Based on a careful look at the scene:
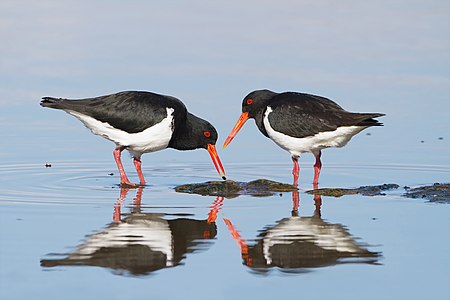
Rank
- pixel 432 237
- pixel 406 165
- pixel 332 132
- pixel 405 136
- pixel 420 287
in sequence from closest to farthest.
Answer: pixel 420 287, pixel 432 237, pixel 332 132, pixel 406 165, pixel 405 136

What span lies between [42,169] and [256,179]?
236cm

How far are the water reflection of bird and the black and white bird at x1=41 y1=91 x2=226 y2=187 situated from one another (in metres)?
2.71

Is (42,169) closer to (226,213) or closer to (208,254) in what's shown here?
(226,213)

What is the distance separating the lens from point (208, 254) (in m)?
6.97

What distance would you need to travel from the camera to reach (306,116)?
10.4 m

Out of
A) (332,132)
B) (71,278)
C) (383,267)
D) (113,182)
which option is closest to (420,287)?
(383,267)

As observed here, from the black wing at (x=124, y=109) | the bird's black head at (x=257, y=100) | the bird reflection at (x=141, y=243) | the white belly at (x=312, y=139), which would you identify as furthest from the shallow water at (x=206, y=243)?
the bird's black head at (x=257, y=100)

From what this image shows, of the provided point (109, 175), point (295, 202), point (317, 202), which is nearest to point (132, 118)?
point (109, 175)

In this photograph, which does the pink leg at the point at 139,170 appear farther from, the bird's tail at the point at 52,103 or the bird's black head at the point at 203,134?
the bird's tail at the point at 52,103

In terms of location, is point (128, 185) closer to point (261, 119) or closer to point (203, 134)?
point (203, 134)

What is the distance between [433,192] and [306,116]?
1722mm

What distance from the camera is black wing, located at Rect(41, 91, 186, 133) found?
34.7 feet

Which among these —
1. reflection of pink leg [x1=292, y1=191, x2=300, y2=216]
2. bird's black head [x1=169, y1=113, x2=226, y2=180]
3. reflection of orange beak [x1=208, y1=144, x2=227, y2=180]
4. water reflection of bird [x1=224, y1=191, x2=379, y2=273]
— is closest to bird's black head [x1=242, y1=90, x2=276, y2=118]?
bird's black head [x1=169, y1=113, x2=226, y2=180]

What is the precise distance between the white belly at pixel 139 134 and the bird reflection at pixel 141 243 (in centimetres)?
198
